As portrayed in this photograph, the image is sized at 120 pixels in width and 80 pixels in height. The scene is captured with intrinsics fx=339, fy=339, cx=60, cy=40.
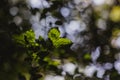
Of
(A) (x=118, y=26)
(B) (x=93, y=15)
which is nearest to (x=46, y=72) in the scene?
(A) (x=118, y=26)

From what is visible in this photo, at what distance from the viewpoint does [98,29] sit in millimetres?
5352

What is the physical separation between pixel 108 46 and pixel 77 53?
0.44 m

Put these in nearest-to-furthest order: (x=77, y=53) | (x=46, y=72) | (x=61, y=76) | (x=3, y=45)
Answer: (x=3, y=45), (x=46, y=72), (x=61, y=76), (x=77, y=53)

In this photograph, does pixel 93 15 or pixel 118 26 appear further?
pixel 93 15

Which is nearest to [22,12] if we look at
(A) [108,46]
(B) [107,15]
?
(A) [108,46]

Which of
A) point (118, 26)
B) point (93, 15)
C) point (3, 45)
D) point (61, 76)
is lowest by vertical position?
point (3, 45)

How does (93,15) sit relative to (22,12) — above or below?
above

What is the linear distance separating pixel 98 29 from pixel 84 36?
0.30 metres

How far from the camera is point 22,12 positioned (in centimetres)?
422

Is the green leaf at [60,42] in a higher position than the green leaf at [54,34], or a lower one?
lower

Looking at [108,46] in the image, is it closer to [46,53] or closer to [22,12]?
[22,12]

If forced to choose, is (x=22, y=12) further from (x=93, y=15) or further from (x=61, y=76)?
(x=61, y=76)

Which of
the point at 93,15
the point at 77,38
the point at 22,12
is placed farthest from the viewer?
the point at 93,15

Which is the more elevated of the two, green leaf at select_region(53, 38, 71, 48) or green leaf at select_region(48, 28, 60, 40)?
green leaf at select_region(48, 28, 60, 40)
